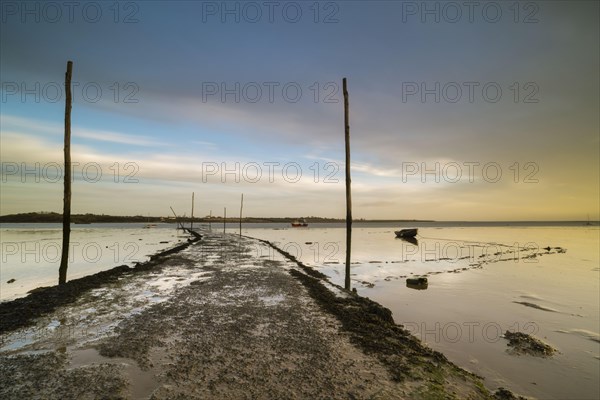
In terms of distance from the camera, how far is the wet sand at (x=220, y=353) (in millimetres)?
4766

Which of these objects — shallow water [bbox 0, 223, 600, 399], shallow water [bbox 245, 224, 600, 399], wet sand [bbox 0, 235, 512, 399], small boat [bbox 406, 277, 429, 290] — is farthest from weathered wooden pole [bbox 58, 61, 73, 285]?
small boat [bbox 406, 277, 429, 290]

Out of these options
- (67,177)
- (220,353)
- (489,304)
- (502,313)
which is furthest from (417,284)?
(67,177)

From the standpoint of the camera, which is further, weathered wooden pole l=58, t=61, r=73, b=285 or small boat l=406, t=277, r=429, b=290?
small boat l=406, t=277, r=429, b=290

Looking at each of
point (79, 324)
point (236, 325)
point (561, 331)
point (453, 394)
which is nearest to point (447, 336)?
point (561, 331)

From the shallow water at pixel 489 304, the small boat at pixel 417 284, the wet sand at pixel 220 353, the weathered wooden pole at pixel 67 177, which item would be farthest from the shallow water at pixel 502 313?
the weathered wooden pole at pixel 67 177

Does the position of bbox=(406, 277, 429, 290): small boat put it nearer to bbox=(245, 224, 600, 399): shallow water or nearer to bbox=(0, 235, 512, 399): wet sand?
bbox=(245, 224, 600, 399): shallow water

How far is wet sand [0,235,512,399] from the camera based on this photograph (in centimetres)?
477

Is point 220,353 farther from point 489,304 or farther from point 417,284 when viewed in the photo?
point 417,284

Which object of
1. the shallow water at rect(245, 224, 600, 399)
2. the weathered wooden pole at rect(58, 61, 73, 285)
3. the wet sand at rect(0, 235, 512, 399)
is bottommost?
the shallow water at rect(245, 224, 600, 399)

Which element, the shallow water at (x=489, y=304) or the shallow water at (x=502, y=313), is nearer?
the shallow water at (x=502, y=313)

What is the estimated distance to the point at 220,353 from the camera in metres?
6.08

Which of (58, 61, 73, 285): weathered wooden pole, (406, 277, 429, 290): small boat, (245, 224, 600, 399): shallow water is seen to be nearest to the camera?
(245, 224, 600, 399): shallow water

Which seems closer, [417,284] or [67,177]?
[67,177]

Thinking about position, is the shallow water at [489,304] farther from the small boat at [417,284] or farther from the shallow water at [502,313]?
the small boat at [417,284]
